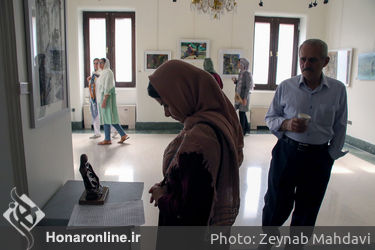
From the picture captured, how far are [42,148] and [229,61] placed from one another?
6.22 m

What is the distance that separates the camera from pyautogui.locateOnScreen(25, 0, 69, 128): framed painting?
5.79ft

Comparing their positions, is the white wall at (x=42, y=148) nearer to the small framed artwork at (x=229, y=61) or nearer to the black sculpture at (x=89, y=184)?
the black sculpture at (x=89, y=184)

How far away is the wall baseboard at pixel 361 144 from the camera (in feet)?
19.6

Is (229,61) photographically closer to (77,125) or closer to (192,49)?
(192,49)

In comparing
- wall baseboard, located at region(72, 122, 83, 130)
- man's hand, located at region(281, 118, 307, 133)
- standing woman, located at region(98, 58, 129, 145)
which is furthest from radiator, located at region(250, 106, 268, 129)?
man's hand, located at region(281, 118, 307, 133)

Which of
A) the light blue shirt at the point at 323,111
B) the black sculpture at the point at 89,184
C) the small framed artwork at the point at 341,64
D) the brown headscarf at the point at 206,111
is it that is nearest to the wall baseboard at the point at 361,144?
the small framed artwork at the point at 341,64

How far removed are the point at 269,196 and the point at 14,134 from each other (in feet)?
6.35

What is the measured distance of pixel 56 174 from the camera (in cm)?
226

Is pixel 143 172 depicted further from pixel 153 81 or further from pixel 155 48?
pixel 155 48

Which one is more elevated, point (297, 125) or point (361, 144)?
point (297, 125)

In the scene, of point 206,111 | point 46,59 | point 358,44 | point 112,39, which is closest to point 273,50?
point 358,44

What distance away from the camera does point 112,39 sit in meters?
7.83

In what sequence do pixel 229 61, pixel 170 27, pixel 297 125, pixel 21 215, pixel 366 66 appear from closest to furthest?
pixel 21 215
pixel 297 125
pixel 366 66
pixel 170 27
pixel 229 61

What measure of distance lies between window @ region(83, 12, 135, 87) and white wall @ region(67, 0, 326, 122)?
24 centimetres
